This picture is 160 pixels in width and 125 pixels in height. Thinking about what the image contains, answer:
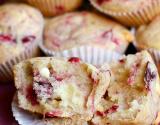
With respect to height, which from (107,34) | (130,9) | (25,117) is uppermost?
(130,9)

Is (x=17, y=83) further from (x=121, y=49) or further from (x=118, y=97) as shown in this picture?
(x=121, y=49)

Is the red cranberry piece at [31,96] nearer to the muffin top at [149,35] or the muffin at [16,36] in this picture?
the muffin at [16,36]

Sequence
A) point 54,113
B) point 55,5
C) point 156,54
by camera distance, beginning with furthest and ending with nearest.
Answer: point 55,5 < point 156,54 < point 54,113

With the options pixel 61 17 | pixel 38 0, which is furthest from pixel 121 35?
pixel 38 0

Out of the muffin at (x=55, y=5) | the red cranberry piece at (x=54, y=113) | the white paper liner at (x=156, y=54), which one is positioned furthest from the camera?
the muffin at (x=55, y=5)

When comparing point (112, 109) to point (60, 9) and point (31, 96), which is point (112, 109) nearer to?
point (31, 96)

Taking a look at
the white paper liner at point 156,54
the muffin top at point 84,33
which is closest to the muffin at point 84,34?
the muffin top at point 84,33

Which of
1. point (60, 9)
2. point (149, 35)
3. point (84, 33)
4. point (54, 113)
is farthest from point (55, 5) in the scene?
point (54, 113)
